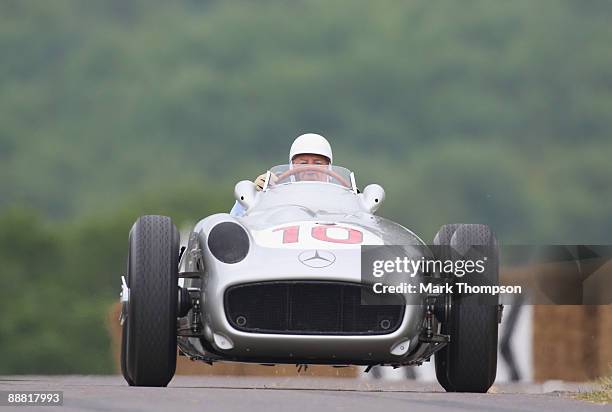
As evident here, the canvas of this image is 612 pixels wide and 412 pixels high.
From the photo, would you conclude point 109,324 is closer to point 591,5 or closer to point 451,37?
point 591,5

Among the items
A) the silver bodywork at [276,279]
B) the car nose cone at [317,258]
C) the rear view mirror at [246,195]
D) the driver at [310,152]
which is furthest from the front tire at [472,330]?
the driver at [310,152]

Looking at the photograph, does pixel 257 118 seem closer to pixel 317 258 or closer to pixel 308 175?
pixel 308 175

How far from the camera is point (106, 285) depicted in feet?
207

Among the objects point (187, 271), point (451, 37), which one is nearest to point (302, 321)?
point (187, 271)

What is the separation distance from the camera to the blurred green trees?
194 feet

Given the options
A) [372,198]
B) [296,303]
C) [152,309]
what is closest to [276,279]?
[296,303]

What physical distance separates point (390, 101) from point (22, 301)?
36461 millimetres

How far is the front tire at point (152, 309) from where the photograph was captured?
39.2 ft

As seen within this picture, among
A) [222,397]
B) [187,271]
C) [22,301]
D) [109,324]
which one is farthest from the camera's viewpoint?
[22,301]

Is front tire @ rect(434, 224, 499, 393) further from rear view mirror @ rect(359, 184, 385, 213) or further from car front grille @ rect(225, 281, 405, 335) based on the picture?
rear view mirror @ rect(359, 184, 385, 213)

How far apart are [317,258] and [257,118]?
74763mm

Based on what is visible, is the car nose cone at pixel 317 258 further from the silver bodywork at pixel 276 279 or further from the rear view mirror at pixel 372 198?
the rear view mirror at pixel 372 198

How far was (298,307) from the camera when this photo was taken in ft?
38.6

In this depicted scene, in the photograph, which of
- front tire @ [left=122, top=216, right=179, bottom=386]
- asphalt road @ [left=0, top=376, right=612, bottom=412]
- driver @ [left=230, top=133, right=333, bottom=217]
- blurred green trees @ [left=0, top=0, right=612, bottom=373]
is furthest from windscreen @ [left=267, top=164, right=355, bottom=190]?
blurred green trees @ [left=0, top=0, right=612, bottom=373]
